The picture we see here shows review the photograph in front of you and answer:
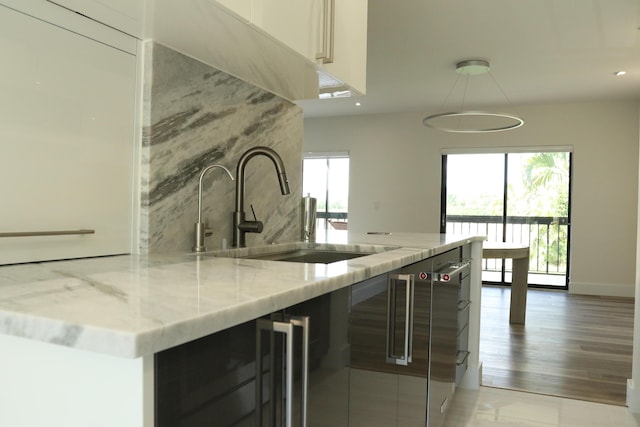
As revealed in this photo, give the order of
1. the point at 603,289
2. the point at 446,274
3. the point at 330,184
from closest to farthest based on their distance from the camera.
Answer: the point at 446,274
the point at 603,289
the point at 330,184

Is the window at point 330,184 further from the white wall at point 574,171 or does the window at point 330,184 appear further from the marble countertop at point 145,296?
the marble countertop at point 145,296

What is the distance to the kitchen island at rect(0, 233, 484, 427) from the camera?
1.90 feet

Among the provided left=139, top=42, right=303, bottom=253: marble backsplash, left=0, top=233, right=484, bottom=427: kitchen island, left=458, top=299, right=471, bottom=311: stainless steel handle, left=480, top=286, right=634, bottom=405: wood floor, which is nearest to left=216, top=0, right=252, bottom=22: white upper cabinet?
left=139, top=42, right=303, bottom=253: marble backsplash

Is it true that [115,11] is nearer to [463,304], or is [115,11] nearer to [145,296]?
[145,296]

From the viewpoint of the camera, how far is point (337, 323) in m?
1.10

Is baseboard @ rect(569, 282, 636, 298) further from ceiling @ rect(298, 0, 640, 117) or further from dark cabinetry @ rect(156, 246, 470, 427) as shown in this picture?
dark cabinetry @ rect(156, 246, 470, 427)

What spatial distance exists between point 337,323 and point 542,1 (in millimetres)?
3137

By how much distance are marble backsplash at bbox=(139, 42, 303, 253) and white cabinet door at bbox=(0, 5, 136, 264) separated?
7 centimetres

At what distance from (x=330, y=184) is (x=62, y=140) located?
6.75 metres

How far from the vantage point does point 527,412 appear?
8.66 ft

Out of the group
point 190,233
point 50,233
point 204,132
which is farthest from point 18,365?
point 204,132

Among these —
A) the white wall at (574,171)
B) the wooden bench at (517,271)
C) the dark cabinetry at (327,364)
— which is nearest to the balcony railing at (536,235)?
the white wall at (574,171)

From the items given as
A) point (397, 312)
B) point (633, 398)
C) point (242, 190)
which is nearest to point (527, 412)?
point (633, 398)

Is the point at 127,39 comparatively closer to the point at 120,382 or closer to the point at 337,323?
the point at 337,323
